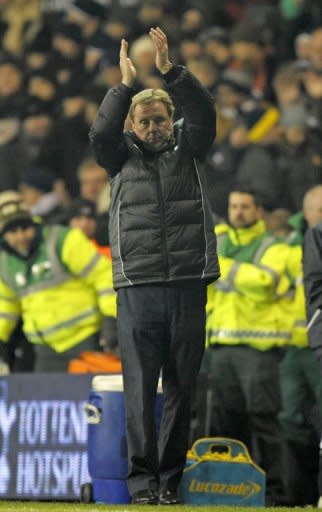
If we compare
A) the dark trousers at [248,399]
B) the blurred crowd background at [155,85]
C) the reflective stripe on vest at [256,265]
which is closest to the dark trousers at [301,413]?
the dark trousers at [248,399]

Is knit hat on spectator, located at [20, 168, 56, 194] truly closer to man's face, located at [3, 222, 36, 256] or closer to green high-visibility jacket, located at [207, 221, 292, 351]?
man's face, located at [3, 222, 36, 256]

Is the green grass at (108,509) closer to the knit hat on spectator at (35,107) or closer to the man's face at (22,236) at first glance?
the man's face at (22,236)

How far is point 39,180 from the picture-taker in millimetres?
20000

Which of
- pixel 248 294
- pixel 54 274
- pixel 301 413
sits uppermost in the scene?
pixel 54 274

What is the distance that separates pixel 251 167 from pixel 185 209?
25.0 ft

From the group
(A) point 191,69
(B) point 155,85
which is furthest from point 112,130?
(B) point 155,85

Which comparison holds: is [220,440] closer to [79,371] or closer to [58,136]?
[79,371]

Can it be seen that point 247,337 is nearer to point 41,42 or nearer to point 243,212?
point 243,212

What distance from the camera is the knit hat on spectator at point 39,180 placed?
2000cm

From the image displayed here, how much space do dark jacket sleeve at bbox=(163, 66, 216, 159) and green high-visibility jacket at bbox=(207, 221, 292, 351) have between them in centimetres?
337

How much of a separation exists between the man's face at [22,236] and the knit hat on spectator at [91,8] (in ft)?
25.2

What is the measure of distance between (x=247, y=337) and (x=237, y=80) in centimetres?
593

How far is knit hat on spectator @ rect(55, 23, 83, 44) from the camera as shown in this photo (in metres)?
22.7

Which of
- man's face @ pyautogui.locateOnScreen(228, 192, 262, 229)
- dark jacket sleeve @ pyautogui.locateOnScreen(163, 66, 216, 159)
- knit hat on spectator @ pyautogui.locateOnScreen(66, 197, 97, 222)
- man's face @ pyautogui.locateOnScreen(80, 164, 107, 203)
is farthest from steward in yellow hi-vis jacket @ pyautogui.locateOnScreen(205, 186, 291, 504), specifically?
man's face @ pyautogui.locateOnScreen(80, 164, 107, 203)
